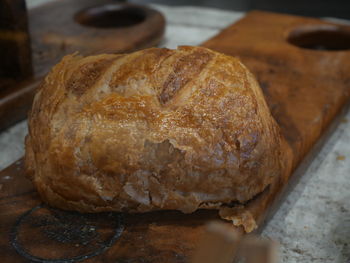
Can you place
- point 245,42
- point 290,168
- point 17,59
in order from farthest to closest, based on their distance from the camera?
point 245,42 → point 17,59 → point 290,168

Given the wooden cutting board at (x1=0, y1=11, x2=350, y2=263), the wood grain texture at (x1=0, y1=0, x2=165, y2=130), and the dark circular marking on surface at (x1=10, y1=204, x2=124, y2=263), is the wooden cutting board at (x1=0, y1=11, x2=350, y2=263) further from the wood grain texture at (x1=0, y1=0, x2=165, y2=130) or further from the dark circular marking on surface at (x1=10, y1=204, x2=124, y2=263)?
the wood grain texture at (x1=0, y1=0, x2=165, y2=130)

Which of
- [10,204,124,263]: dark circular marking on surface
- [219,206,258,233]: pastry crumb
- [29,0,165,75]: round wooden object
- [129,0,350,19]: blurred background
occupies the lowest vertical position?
[129,0,350,19]: blurred background

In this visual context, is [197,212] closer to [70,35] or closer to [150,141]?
[150,141]

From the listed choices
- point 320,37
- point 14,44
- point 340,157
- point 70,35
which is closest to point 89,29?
point 70,35

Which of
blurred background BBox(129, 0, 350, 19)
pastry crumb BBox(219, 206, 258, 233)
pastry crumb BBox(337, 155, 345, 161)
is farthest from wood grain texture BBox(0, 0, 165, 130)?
blurred background BBox(129, 0, 350, 19)

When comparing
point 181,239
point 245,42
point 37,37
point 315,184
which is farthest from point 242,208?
point 37,37

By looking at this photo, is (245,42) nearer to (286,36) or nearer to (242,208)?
(286,36)

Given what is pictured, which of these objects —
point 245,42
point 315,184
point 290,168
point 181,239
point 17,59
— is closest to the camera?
point 181,239
